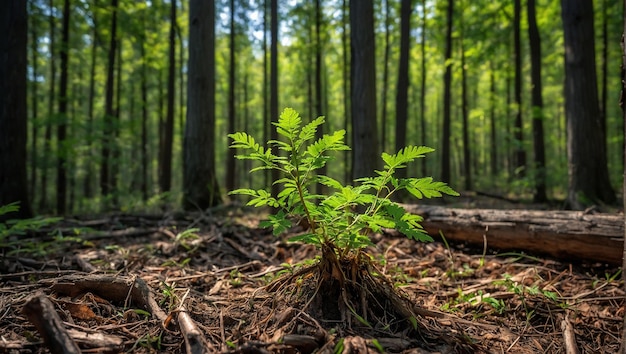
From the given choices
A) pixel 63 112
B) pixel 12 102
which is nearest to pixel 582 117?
pixel 12 102

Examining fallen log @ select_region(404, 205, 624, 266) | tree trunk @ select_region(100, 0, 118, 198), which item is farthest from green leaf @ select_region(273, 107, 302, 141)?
tree trunk @ select_region(100, 0, 118, 198)

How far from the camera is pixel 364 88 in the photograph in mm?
6008

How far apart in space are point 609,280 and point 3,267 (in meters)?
5.18

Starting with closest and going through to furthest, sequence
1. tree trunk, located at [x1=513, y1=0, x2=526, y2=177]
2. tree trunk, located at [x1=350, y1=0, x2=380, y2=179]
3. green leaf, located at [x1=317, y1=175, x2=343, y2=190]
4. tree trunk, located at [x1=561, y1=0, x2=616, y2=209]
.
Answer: green leaf, located at [x1=317, y1=175, x2=343, y2=190], tree trunk, located at [x1=561, y1=0, x2=616, y2=209], tree trunk, located at [x1=350, y1=0, x2=380, y2=179], tree trunk, located at [x1=513, y1=0, x2=526, y2=177]

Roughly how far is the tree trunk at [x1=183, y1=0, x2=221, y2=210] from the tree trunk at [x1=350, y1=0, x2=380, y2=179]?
9.80 ft

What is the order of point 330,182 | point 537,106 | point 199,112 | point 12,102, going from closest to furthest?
point 330,182, point 12,102, point 199,112, point 537,106

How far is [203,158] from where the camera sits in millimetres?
6859

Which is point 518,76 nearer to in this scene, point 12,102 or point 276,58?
point 276,58

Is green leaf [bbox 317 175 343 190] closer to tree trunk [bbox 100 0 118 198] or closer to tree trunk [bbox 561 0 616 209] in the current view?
tree trunk [bbox 561 0 616 209]

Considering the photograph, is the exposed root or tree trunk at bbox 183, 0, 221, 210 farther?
tree trunk at bbox 183, 0, 221, 210

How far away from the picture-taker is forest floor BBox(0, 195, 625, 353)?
62.8 inches

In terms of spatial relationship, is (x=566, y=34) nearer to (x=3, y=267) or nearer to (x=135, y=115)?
(x=3, y=267)

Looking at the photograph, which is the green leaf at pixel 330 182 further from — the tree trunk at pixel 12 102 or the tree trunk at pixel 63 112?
the tree trunk at pixel 63 112

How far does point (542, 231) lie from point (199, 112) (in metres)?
6.10
